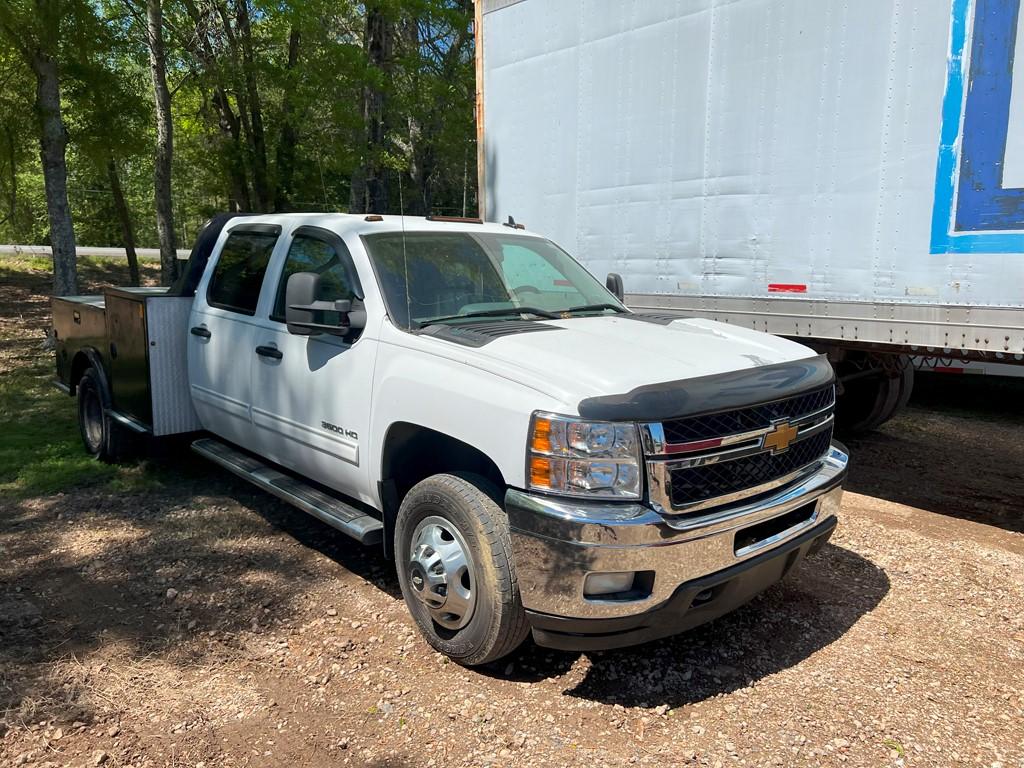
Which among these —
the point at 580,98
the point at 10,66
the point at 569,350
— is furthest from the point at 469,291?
the point at 10,66

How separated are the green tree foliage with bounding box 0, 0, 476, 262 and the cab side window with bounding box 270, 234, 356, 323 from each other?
630 cm

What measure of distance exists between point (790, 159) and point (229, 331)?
3796mm

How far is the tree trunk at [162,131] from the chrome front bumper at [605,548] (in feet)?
44.9

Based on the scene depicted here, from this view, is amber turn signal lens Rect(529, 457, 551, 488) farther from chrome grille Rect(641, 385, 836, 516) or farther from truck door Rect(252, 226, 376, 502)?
truck door Rect(252, 226, 376, 502)

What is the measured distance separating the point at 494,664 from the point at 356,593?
3.29 feet

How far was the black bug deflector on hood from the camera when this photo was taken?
2.81m

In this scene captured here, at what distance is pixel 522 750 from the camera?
9.61ft

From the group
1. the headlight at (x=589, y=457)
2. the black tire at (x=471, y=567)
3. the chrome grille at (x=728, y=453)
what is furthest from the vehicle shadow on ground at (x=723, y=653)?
the headlight at (x=589, y=457)

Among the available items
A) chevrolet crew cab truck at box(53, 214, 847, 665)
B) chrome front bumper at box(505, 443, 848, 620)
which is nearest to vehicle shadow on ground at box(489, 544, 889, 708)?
chevrolet crew cab truck at box(53, 214, 847, 665)

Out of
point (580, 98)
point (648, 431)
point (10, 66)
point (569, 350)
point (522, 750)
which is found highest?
point (10, 66)

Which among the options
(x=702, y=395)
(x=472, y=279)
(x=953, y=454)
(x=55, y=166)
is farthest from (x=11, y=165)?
(x=953, y=454)

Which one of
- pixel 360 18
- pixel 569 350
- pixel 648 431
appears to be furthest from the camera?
pixel 360 18

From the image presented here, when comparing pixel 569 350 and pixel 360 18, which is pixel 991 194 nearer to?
pixel 569 350

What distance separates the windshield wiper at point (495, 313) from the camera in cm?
382
